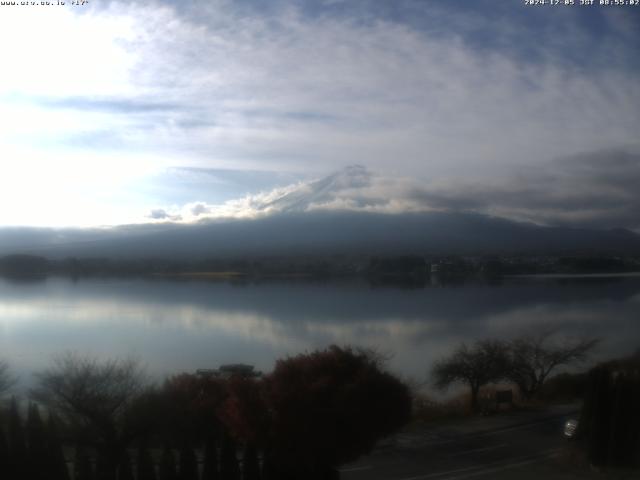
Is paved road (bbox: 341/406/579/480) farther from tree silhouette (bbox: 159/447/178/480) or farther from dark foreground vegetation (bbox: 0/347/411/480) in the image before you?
tree silhouette (bbox: 159/447/178/480)

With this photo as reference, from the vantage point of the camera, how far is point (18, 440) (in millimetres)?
7188

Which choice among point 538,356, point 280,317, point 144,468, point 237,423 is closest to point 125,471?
point 144,468

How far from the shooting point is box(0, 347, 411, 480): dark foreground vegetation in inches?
288

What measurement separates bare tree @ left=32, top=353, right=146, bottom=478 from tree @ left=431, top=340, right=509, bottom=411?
7.56 metres

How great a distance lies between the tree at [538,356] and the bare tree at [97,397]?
9594 millimetres

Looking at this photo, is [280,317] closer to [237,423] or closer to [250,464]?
[237,423]

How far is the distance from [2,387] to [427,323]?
11983mm

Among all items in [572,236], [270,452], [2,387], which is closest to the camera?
[270,452]

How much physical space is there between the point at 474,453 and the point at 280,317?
9557 mm

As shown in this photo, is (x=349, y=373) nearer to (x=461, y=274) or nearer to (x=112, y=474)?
(x=112, y=474)

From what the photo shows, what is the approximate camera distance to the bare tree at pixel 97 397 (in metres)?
8.37

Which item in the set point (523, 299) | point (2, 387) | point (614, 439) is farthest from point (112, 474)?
point (523, 299)

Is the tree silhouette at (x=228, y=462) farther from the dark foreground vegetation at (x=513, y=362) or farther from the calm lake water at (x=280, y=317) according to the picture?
the dark foreground vegetation at (x=513, y=362)

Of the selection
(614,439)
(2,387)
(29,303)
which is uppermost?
(29,303)
